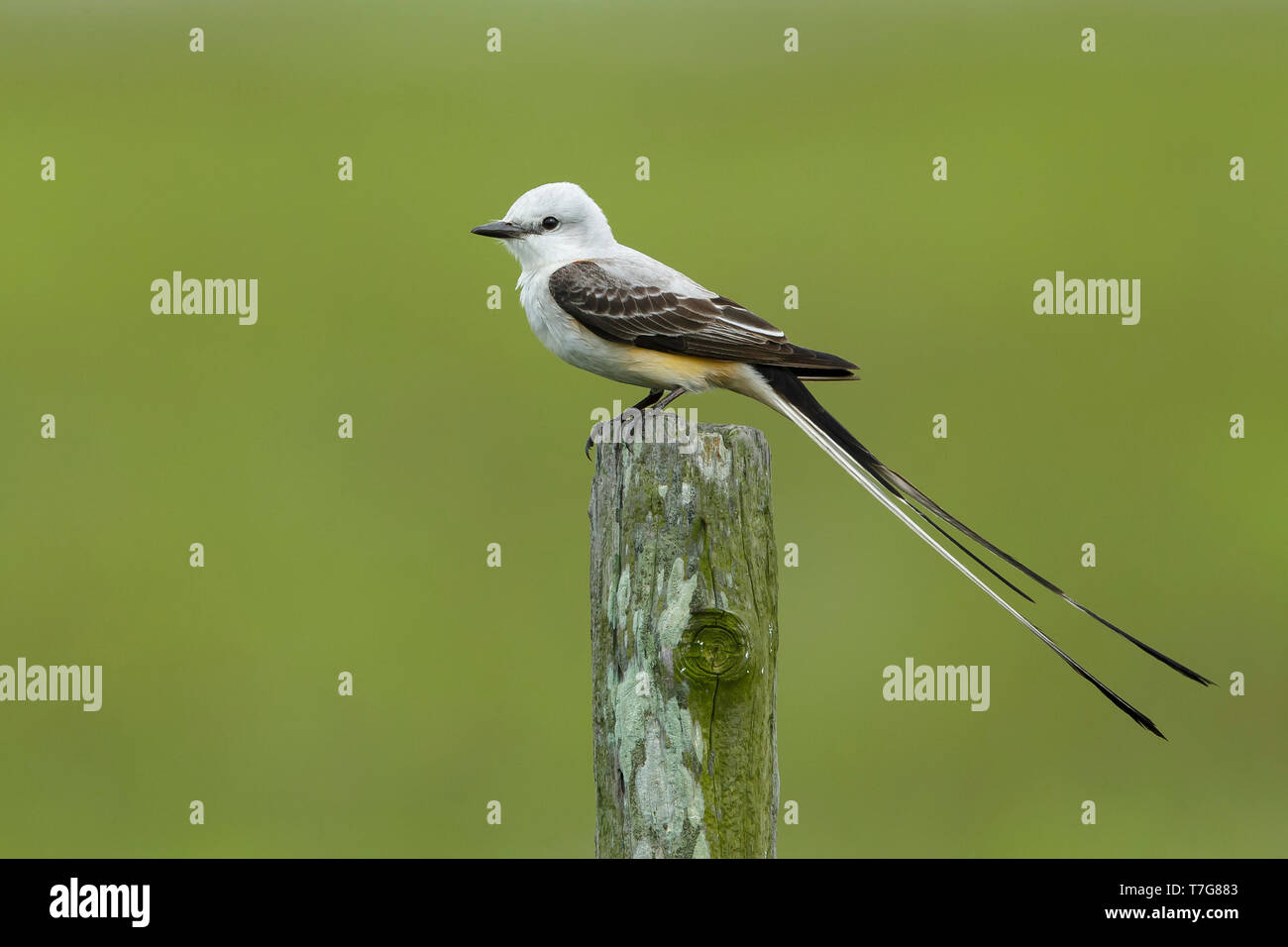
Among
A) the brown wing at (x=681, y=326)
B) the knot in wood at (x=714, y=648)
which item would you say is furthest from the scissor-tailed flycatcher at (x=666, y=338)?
the knot in wood at (x=714, y=648)

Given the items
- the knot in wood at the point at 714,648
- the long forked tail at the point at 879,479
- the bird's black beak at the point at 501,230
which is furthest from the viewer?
the bird's black beak at the point at 501,230

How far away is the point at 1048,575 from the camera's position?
46.8ft

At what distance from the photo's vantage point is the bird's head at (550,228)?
8.03 meters

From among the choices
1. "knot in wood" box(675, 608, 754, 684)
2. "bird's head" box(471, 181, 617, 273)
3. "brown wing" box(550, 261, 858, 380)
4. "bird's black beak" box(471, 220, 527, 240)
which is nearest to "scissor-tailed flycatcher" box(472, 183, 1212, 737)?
"brown wing" box(550, 261, 858, 380)

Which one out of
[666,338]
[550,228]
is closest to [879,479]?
[666,338]

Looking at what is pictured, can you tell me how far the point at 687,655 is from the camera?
206 inches

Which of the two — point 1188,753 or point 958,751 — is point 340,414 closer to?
point 958,751

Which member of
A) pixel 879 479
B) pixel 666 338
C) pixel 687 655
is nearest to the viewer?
pixel 687 655

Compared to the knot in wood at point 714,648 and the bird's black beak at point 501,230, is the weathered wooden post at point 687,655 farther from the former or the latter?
the bird's black beak at point 501,230

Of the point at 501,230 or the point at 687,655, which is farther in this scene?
the point at 501,230

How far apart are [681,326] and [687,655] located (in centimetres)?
258

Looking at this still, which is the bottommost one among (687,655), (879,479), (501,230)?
(687,655)

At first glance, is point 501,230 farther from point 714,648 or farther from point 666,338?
point 714,648

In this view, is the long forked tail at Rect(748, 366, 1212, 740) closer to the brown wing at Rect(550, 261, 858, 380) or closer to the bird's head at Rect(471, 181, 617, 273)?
the brown wing at Rect(550, 261, 858, 380)
